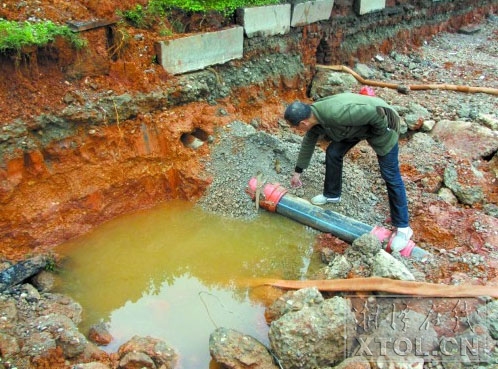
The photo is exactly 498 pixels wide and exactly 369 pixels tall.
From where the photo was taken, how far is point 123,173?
5328 mm

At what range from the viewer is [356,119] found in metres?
4.36

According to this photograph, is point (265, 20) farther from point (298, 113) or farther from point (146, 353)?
point (146, 353)

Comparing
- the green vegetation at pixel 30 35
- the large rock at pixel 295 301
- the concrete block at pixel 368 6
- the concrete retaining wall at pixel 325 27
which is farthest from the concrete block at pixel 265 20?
the large rock at pixel 295 301

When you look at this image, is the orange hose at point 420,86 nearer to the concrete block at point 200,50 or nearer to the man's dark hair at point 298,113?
the concrete block at point 200,50

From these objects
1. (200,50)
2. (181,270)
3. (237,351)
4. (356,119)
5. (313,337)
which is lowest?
(181,270)

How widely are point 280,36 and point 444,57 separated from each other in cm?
440

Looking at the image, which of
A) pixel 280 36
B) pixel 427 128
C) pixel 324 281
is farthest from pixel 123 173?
pixel 427 128

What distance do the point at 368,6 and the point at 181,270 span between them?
5870 millimetres

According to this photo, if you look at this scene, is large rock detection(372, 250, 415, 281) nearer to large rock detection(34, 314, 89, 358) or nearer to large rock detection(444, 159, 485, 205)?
large rock detection(444, 159, 485, 205)

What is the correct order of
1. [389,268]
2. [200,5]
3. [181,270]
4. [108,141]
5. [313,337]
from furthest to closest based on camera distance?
1. [200,5]
2. [108,141]
3. [181,270]
4. [389,268]
5. [313,337]

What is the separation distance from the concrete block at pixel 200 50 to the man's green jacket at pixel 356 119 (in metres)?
1.94

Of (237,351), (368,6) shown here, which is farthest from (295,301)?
(368,6)

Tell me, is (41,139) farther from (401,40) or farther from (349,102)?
(401,40)

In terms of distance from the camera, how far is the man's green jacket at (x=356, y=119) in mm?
4328
